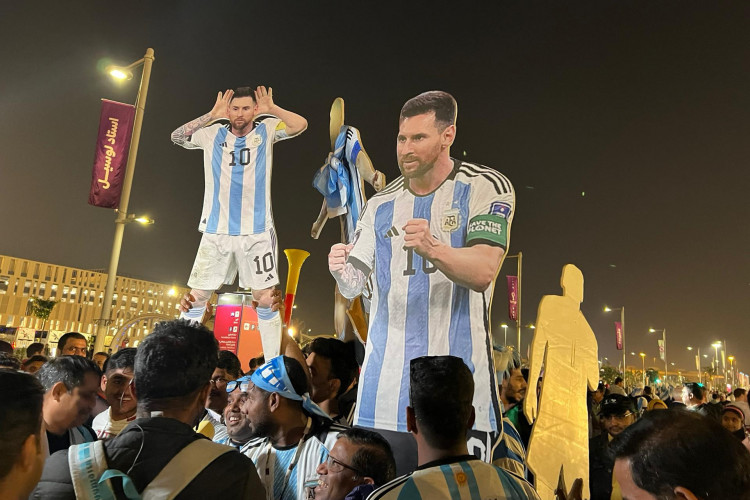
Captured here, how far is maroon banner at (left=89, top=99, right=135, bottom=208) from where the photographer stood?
8.43m

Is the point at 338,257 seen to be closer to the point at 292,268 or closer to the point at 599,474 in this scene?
the point at 292,268

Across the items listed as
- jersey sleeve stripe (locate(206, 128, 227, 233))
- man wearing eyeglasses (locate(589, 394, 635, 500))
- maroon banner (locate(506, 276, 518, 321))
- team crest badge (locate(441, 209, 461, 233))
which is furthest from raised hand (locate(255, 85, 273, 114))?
maroon banner (locate(506, 276, 518, 321))

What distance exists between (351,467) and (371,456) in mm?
105

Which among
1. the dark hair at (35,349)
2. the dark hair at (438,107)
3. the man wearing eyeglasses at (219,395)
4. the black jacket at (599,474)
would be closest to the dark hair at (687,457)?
the man wearing eyeglasses at (219,395)

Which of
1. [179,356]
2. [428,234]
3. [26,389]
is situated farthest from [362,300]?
[26,389]

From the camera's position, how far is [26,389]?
1.61m

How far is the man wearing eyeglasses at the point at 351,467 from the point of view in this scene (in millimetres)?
2500

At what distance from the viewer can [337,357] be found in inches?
167

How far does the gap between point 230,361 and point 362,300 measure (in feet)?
4.53

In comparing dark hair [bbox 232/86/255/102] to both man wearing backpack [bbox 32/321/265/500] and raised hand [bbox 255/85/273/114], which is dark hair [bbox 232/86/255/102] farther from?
man wearing backpack [bbox 32/321/265/500]

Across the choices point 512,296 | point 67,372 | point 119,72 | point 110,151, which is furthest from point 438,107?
point 512,296

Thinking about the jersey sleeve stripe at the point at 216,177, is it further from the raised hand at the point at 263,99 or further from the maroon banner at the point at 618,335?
the maroon banner at the point at 618,335

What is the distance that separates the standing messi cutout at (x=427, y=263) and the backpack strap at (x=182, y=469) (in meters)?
2.38

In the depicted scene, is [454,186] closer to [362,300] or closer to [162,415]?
[362,300]
